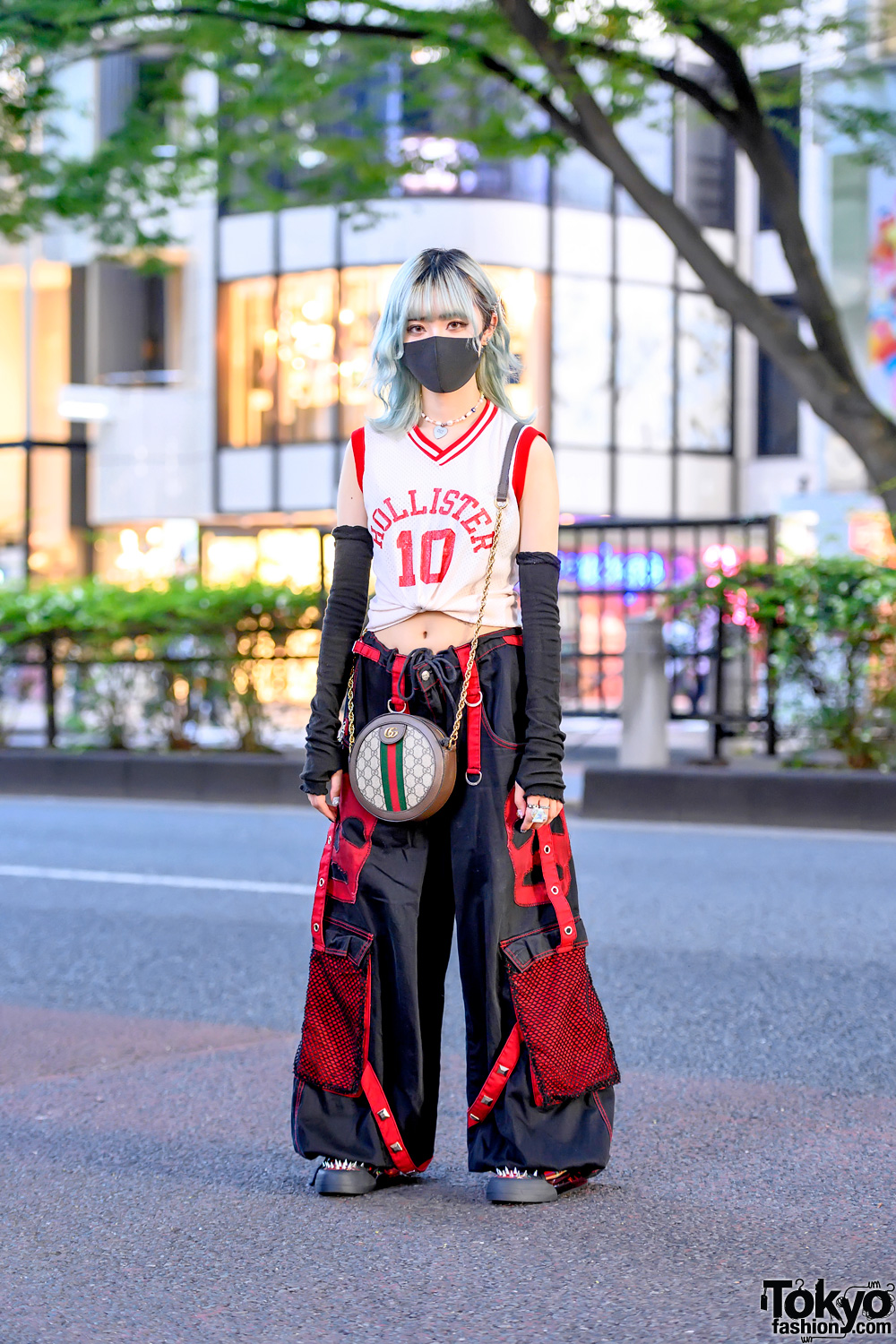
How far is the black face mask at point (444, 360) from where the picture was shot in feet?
13.3

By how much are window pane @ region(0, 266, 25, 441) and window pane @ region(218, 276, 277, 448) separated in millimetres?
5357

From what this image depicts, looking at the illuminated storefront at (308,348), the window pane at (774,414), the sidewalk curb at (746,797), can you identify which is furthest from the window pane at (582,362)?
the sidewalk curb at (746,797)

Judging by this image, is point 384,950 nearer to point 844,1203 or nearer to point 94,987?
point 844,1203

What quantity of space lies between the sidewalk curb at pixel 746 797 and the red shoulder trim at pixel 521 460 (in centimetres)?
769

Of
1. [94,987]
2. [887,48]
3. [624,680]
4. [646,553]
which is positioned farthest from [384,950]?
[887,48]

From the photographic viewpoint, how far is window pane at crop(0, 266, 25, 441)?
115 ft

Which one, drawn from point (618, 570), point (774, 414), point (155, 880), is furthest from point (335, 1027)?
point (774, 414)

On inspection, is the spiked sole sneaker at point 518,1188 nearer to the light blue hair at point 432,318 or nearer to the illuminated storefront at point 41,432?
the light blue hair at point 432,318

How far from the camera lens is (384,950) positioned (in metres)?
4.05

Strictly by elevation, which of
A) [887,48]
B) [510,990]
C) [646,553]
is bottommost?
[510,990]

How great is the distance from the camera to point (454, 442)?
13.6 ft

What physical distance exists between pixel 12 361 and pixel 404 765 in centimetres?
3324

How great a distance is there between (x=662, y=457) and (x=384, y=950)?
28.1 meters

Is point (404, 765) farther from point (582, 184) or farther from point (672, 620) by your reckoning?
point (582, 184)
